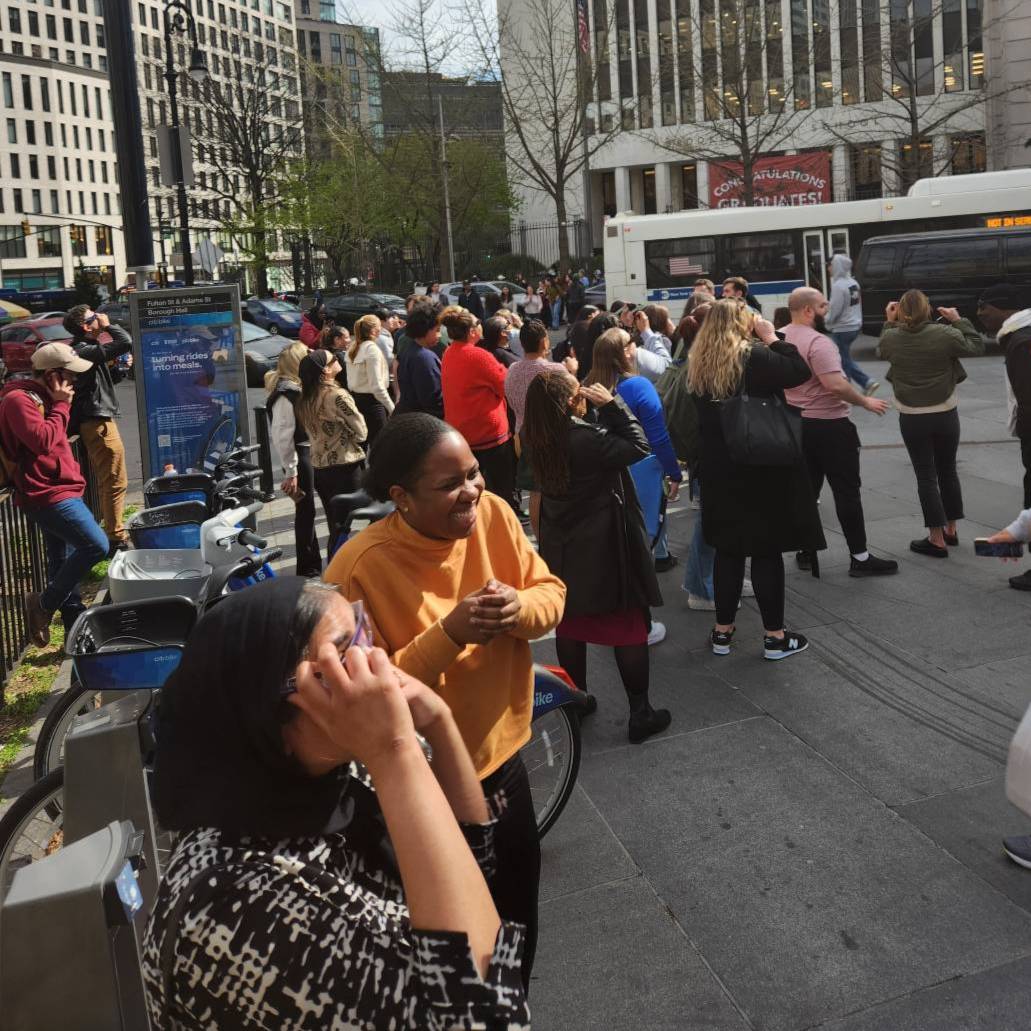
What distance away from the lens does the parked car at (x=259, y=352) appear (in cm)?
2419

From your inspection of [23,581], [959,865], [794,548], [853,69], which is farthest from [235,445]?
[853,69]

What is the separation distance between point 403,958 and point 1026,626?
5966 millimetres

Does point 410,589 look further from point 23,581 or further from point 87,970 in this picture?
point 23,581

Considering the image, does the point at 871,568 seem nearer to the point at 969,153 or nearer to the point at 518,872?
the point at 518,872

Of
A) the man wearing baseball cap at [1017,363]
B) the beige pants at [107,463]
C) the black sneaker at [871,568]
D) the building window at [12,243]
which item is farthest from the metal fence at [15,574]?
the building window at [12,243]

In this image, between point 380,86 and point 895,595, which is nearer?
point 895,595

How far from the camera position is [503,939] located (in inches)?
66.4

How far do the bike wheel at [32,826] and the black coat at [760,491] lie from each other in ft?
11.5

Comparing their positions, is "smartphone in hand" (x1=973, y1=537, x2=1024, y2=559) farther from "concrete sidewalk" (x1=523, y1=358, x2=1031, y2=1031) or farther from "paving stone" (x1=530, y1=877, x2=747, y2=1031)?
"paving stone" (x1=530, y1=877, x2=747, y2=1031)

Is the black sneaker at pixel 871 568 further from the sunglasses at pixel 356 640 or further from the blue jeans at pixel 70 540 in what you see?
the sunglasses at pixel 356 640

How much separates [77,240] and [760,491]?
Result: 110 meters

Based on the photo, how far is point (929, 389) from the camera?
8250 mm

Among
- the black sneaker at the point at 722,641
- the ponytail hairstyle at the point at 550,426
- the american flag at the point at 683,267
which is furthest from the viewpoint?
the american flag at the point at 683,267

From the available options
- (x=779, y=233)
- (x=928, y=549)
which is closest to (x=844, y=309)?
(x=779, y=233)
